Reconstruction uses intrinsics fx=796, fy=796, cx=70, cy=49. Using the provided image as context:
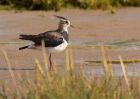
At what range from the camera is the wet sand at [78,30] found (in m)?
14.3

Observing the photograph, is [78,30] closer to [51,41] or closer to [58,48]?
[51,41]

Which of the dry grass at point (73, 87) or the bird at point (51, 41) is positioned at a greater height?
the dry grass at point (73, 87)

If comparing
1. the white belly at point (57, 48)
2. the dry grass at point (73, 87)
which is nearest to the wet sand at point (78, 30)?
the white belly at point (57, 48)

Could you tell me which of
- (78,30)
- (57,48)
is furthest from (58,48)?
(78,30)

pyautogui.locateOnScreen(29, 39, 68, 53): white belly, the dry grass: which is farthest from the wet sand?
the dry grass

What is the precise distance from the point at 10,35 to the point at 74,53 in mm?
2681

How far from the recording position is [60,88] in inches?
315

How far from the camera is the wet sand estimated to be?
562 inches

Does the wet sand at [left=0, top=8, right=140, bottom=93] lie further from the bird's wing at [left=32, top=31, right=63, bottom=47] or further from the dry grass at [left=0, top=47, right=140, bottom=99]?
the dry grass at [left=0, top=47, right=140, bottom=99]

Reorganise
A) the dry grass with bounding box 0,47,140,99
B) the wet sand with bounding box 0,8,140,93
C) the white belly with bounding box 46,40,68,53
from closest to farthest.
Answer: the dry grass with bounding box 0,47,140,99 → the white belly with bounding box 46,40,68,53 → the wet sand with bounding box 0,8,140,93

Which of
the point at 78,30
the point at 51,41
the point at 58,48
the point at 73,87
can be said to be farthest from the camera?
the point at 78,30

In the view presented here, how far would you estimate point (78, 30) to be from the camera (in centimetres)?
1783

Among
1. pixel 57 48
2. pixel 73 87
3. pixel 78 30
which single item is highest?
pixel 73 87

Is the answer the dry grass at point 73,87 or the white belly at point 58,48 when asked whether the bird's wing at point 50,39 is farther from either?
the dry grass at point 73,87
